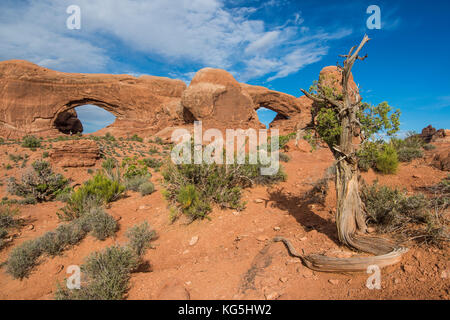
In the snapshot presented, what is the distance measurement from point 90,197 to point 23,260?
2.76 m

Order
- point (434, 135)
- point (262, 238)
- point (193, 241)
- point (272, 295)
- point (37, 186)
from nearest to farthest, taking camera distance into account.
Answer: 1. point (272, 295)
2. point (262, 238)
3. point (193, 241)
4. point (37, 186)
5. point (434, 135)

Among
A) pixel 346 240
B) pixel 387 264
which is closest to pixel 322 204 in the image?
pixel 346 240

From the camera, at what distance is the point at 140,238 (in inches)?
163

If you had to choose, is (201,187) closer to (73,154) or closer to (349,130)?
(349,130)

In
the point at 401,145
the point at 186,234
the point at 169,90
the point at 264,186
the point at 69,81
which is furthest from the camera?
the point at 169,90

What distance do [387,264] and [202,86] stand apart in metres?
18.3

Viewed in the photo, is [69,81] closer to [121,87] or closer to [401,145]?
[121,87]

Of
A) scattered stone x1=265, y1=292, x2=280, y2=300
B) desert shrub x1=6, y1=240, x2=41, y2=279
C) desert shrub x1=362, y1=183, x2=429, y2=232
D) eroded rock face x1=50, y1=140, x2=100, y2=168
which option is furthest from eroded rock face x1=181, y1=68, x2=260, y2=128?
scattered stone x1=265, y1=292, x2=280, y2=300

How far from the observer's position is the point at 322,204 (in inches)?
211

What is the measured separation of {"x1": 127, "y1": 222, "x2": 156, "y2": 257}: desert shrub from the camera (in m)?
3.99

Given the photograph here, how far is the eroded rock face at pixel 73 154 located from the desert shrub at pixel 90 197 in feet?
21.4

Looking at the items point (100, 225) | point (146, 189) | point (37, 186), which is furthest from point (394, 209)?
point (37, 186)

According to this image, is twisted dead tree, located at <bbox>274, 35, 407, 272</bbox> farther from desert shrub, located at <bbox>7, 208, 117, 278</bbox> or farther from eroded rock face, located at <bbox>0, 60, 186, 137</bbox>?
eroded rock face, located at <bbox>0, 60, 186, 137</bbox>

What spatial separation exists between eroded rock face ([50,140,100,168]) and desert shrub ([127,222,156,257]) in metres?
10.2
